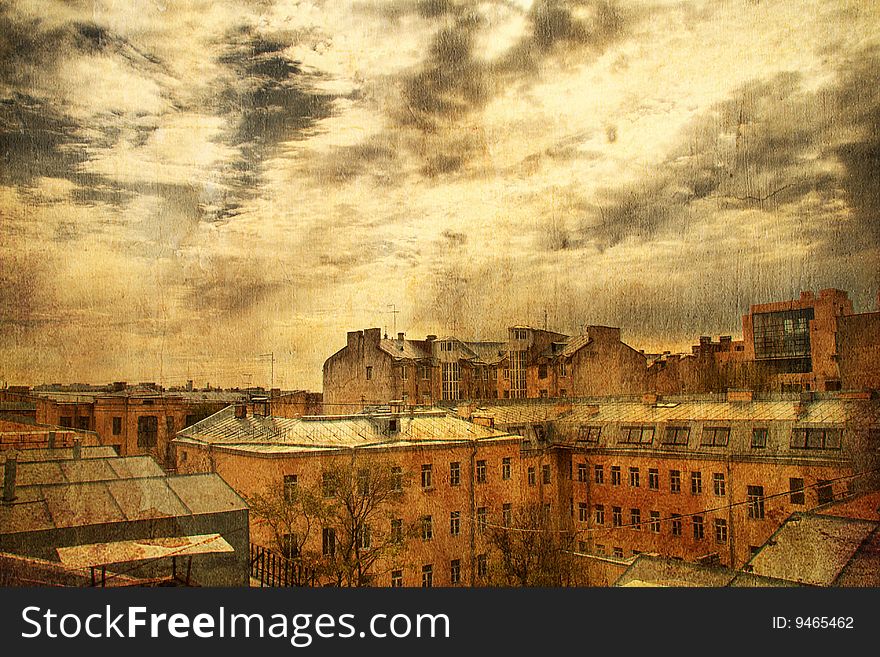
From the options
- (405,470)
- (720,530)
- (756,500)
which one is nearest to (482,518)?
(405,470)

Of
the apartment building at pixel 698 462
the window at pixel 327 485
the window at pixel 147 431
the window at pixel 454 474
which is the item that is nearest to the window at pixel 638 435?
the apartment building at pixel 698 462

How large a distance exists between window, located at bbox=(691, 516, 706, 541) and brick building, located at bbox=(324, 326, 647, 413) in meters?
0.57

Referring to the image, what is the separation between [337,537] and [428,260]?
1.21 meters

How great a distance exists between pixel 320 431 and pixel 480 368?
0.72m

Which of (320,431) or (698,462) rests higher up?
(320,431)

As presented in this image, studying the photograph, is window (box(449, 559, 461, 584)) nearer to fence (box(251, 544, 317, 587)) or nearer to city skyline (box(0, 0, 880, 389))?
fence (box(251, 544, 317, 587))

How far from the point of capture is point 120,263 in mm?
3279

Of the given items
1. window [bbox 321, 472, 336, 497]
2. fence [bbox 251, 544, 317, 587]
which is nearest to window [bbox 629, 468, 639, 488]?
window [bbox 321, 472, 336, 497]

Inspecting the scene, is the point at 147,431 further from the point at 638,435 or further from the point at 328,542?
the point at 638,435

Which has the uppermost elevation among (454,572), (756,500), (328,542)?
(756,500)

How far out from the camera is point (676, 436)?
3420mm

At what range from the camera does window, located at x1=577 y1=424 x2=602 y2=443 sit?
3459mm

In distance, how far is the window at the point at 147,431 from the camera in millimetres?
3225

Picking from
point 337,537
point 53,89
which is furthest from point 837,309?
point 53,89
